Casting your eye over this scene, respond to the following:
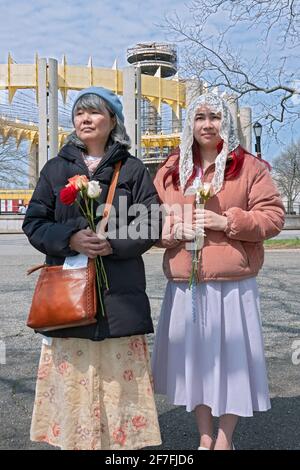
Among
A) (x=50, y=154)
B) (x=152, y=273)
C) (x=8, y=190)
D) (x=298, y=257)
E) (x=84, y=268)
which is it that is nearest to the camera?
(x=84, y=268)

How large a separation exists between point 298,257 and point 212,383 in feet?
38.3

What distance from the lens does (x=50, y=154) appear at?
33.5m

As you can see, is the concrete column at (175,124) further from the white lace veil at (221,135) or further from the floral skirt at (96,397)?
the floral skirt at (96,397)

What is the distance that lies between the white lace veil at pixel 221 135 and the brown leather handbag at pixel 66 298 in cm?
48

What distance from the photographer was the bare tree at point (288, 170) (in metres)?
46.2

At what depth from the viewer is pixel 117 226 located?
2.34 meters

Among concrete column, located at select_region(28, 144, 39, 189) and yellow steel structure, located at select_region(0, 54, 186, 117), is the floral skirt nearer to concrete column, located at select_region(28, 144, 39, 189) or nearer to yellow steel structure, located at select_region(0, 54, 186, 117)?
yellow steel structure, located at select_region(0, 54, 186, 117)

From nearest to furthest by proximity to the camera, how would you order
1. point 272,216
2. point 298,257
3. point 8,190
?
point 272,216 < point 298,257 < point 8,190

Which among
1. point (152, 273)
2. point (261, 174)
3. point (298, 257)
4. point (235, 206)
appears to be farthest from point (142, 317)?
point (298, 257)

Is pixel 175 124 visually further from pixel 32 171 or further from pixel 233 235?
pixel 233 235

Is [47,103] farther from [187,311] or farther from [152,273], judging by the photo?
[187,311]

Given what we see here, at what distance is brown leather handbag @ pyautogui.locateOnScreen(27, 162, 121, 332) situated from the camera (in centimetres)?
224

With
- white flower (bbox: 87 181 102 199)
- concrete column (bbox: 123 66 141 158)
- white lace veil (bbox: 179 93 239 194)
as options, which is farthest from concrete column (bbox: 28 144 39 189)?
white flower (bbox: 87 181 102 199)

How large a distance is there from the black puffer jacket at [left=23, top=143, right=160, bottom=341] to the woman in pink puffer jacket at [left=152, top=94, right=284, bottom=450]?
0.83ft
